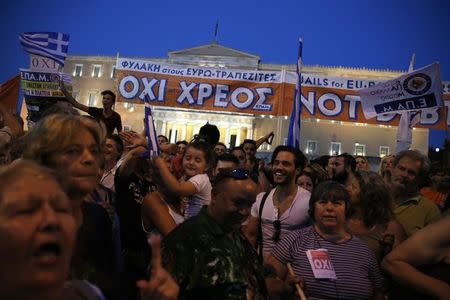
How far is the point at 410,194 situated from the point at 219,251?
9.39ft

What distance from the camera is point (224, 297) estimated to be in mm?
2402

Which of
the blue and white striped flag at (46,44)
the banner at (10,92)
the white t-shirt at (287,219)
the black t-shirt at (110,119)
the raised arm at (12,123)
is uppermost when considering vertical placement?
the blue and white striped flag at (46,44)

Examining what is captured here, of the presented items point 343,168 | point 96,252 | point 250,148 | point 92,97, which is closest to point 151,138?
point 96,252

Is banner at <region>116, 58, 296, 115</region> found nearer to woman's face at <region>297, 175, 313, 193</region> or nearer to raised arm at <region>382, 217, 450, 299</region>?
woman's face at <region>297, 175, 313, 193</region>

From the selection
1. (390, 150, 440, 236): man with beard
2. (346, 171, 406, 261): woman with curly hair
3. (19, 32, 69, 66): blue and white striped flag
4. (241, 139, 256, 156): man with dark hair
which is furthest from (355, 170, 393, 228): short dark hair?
(19, 32, 69, 66): blue and white striped flag

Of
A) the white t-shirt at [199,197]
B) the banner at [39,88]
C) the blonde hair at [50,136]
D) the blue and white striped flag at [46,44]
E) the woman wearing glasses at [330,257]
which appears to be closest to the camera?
the blonde hair at [50,136]

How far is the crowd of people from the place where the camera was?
128cm

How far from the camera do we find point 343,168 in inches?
250

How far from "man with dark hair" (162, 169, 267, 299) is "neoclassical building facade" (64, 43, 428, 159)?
4898 cm

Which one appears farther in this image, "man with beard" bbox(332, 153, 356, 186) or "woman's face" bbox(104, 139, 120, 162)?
"man with beard" bbox(332, 153, 356, 186)

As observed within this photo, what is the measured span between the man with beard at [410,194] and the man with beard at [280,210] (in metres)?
0.99

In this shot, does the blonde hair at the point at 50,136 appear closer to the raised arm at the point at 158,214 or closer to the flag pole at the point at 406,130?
the raised arm at the point at 158,214

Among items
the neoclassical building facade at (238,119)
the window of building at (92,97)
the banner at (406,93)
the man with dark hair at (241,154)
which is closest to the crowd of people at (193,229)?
the man with dark hair at (241,154)

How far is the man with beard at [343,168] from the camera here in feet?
20.1
